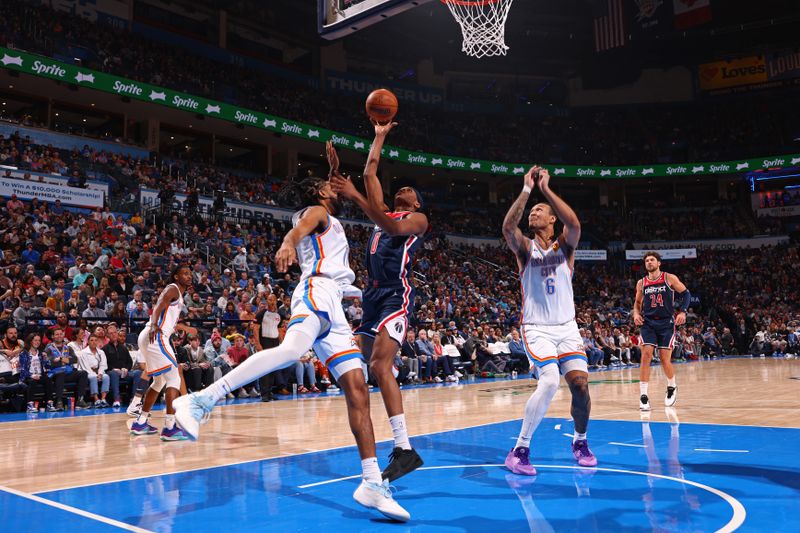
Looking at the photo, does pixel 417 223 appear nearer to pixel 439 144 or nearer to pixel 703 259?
pixel 439 144

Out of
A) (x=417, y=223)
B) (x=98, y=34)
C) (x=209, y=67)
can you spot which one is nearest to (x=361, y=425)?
(x=417, y=223)

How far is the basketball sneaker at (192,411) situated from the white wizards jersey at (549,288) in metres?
2.76

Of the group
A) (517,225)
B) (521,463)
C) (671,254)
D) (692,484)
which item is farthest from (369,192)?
(671,254)

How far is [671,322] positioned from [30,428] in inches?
329

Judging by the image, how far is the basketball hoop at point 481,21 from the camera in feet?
41.4

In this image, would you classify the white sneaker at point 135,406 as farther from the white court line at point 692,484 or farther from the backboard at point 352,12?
the backboard at point 352,12

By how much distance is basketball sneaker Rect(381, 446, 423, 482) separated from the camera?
4125 mm

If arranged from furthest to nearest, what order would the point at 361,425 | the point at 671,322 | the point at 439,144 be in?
the point at 439,144 → the point at 671,322 → the point at 361,425

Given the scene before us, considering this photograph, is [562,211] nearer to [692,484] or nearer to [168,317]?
[692,484]

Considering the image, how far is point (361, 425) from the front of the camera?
12.3 feet

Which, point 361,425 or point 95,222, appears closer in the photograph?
point 361,425

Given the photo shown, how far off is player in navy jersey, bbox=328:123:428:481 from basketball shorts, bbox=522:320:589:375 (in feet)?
3.46

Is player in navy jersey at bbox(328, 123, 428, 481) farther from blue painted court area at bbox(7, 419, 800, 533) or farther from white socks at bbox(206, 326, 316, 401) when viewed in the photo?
white socks at bbox(206, 326, 316, 401)

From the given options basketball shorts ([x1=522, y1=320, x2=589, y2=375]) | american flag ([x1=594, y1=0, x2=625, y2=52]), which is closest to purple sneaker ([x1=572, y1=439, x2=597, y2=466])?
basketball shorts ([x1=522, y1=320, x2=589, y2=375])
